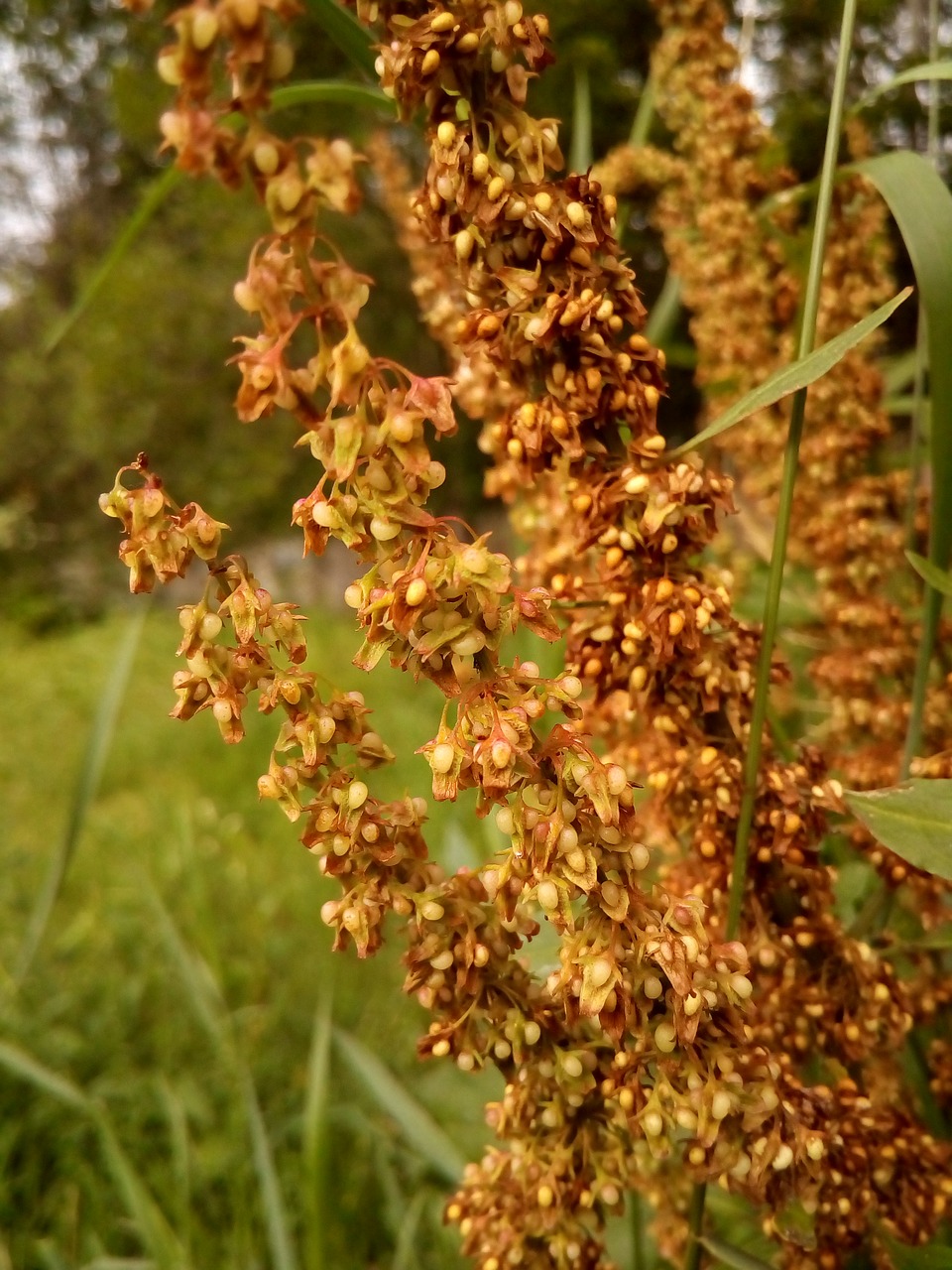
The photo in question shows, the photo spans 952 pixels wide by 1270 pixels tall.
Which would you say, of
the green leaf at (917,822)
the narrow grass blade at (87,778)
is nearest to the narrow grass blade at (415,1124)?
the narrow grass blade at (87,778)

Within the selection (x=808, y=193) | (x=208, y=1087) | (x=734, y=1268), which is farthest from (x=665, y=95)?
(x=208, y=1087)

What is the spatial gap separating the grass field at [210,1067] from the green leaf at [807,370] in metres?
0.44

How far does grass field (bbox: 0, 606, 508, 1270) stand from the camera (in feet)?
2.86

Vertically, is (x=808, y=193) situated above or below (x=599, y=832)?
above

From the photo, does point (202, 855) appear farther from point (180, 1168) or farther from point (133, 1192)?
point (133, 1192)

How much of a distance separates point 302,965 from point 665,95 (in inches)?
45.1

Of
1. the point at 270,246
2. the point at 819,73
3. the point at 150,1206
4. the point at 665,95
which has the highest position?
the point at 819,73

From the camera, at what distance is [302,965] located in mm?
1421

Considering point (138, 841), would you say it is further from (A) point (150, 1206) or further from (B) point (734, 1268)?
(B) point (734, 1268)

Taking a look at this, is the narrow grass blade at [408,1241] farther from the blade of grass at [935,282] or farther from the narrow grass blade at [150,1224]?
the blade of grass at [935,282]

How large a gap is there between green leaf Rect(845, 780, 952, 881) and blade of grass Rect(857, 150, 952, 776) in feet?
0.38

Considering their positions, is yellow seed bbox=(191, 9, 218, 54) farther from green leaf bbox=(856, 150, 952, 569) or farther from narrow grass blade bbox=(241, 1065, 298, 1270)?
narrow grass blade bbox=(241, 1065, 298, 1270)

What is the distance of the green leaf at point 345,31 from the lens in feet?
1.27

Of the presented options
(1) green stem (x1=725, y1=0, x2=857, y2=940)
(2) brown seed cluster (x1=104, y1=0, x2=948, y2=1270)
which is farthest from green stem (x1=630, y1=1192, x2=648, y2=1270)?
(1) green stem (x1=725, y1=0, x2=857, y2=940)
